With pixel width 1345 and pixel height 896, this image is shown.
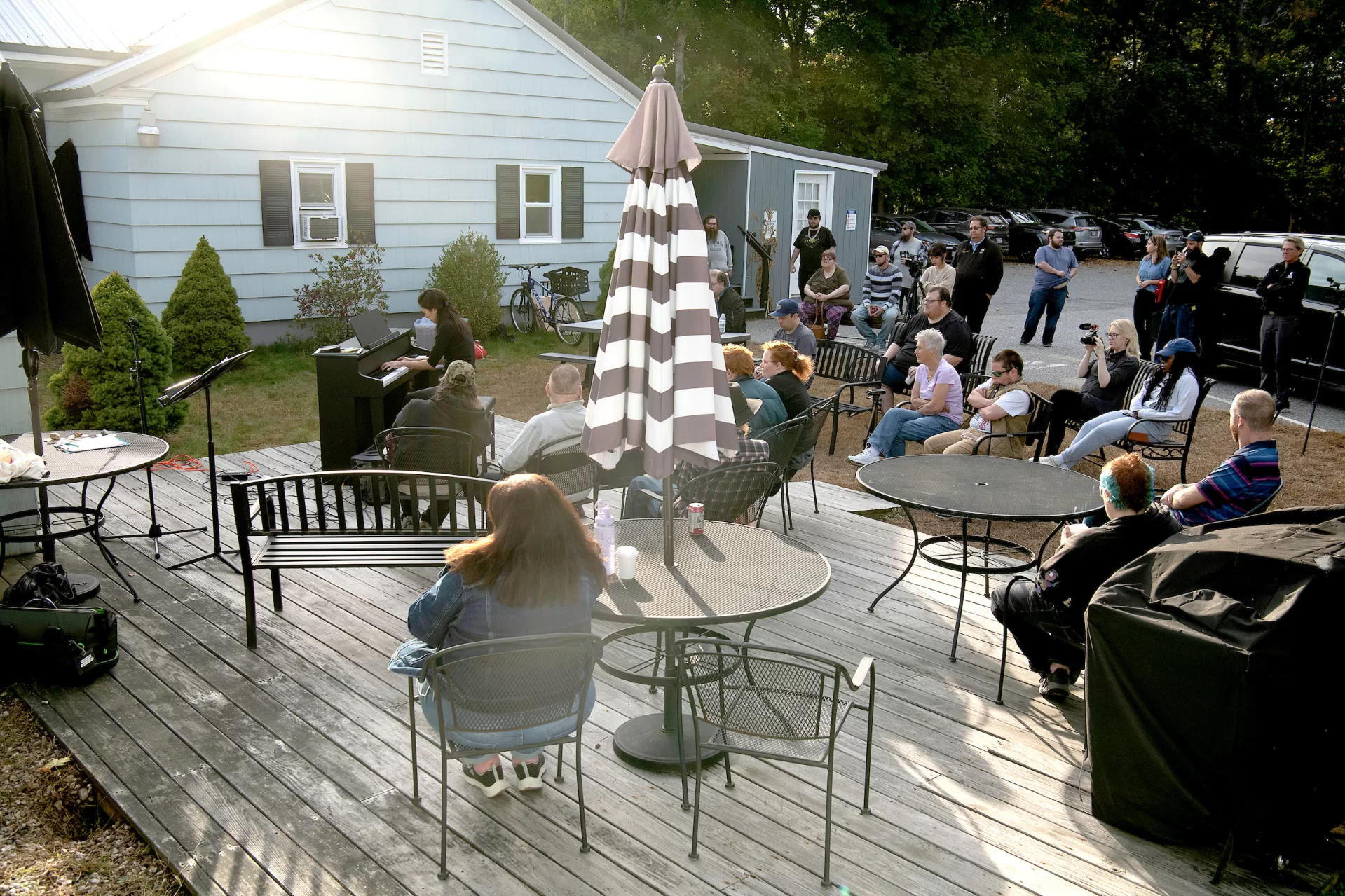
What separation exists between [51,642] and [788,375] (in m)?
4.86

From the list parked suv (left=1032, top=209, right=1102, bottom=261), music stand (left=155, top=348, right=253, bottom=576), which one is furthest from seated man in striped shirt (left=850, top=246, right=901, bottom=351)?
parked suv (left=1032, top=209, right=1102, bottom=261)

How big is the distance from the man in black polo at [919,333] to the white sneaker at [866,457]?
90cm

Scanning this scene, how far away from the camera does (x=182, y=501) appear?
7.57 metres

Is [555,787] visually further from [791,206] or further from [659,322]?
[791,206]

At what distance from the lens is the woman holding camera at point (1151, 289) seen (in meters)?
14.2

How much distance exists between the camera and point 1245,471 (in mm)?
5496

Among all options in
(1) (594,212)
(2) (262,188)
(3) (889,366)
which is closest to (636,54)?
(1) (594,212)

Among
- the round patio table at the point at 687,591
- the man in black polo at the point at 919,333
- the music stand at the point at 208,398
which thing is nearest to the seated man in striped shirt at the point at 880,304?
the man in black polo at the point at 919,333

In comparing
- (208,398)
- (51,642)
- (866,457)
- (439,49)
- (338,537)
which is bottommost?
(51,642)

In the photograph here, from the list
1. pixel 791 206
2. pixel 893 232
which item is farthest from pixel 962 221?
pixel 791 206

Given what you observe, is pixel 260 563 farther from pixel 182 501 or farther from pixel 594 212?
pixel 594 212

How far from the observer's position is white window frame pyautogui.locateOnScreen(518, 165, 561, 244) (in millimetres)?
15445

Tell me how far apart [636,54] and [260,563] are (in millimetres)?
29151

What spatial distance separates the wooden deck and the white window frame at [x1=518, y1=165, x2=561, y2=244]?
421 inches
